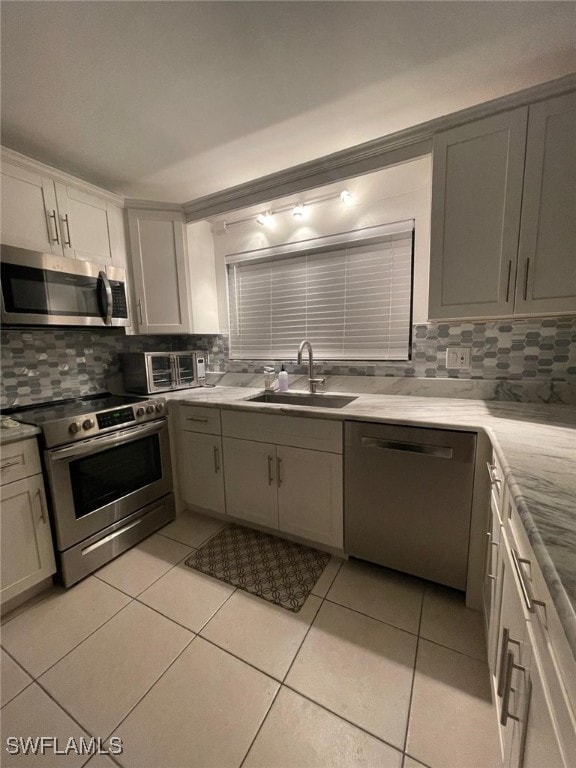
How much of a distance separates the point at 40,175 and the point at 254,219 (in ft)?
4.41

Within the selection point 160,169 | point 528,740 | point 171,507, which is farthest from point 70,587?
point 160,169

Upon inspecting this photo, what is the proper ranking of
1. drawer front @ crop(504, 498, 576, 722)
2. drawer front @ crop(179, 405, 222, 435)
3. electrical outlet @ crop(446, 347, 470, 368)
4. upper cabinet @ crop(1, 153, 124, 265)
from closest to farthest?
drawer front @ crop(504, 498, 576, 722) → upper cabinet @ crop(1, 153, 124, 265) → electrical outlet @ crop(446, 347, 470, 368) → drawer front @ crop(179, 405, 222, 435)

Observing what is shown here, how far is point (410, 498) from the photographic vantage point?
4.83ft

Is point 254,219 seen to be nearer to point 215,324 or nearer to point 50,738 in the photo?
point 215,324

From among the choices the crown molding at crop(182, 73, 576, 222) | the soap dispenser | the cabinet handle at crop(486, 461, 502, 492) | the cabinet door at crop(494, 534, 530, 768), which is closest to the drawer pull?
the cabinet handle at crop(486, 461, 502, 492)

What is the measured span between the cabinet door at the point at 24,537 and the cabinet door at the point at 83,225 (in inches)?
54.0

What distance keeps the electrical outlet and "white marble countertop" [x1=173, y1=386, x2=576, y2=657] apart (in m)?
0.21

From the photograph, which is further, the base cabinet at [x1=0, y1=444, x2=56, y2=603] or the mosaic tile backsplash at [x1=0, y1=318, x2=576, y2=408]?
the mosaic tile backsplash at [x1=0, y1=318, x2=576, y2=408]

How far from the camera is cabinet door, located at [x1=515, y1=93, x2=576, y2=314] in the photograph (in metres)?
1.24

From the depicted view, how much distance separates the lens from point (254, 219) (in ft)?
7.98

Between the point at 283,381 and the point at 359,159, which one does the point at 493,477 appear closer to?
the point at 283,381

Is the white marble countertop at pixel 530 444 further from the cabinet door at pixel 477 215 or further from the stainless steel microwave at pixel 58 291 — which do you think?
the stainless steel microwave at pixel 58 291

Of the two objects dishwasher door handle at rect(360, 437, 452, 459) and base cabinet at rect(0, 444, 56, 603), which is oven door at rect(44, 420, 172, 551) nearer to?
base cabinet at rect(0, 444, 56, 603)

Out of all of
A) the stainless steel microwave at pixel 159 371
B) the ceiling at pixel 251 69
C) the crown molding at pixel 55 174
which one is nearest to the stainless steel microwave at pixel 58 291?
the stainless steel microwave at pixel 159 371
